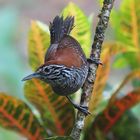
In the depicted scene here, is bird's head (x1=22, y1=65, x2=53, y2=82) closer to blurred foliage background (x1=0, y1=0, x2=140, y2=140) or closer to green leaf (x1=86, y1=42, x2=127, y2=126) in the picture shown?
green leaf (x1=86, y1=42, x2=127, y2=126)

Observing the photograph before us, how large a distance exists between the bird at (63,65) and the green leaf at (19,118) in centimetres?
38

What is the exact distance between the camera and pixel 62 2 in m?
6.92

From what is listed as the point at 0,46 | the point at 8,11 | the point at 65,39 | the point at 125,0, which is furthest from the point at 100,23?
the point at 8,11

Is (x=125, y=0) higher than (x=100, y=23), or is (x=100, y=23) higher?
(x=125, y=0)

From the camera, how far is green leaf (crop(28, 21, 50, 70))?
2330 millimetres

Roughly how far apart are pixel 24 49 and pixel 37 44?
3.66 m

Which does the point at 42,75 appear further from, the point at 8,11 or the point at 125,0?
the point at 8,11

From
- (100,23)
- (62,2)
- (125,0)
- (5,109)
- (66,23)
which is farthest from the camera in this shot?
(62,2)

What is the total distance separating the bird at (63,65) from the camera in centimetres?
172

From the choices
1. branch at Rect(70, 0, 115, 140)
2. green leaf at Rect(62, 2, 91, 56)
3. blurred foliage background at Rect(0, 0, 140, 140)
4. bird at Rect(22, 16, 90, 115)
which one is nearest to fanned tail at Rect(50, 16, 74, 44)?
bird at Rect(22, 16, 90, 115)

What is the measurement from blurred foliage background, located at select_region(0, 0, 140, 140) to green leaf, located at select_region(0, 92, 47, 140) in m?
0.36

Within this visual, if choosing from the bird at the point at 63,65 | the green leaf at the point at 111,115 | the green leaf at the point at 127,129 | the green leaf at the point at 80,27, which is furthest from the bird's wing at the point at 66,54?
the green leaf at the point at 127,129

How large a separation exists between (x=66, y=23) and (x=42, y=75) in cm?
38

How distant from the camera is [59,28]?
1969mm
